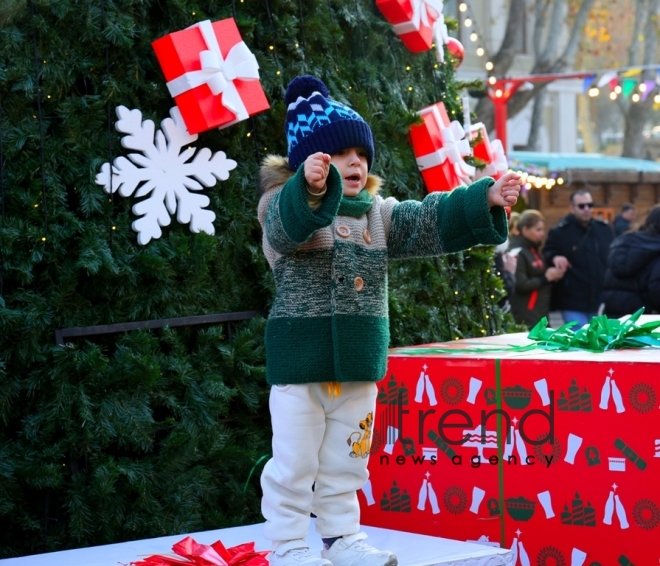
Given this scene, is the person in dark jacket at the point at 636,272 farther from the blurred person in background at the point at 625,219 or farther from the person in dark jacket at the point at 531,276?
the blurred person in background at the point at 625,219

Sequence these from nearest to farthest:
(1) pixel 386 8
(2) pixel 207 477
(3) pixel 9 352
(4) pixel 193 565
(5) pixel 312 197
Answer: (5) pixel 312 197 < (4) pixel 193 565 < (3) pixel 9 352 < (2) pixel 207 477 < (1) pixel 386 8

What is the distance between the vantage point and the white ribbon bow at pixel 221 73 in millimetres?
4203

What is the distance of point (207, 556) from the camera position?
3.56 m

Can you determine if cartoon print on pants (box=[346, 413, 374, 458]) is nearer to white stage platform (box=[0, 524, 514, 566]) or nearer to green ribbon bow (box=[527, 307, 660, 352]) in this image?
white stage platform (box=[0, 524, 514, 566])

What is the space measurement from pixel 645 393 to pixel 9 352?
7.84ft

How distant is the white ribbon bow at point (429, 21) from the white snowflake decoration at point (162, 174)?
131cm

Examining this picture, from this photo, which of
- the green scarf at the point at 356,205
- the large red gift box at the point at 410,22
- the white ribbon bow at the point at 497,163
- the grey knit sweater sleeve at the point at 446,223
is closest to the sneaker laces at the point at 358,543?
the grey knit sweater sleeve at the point at 446,223

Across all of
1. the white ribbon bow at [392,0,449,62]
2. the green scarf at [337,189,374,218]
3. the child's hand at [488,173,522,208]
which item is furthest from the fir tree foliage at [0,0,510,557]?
the child's hand at [488,173,522,208]

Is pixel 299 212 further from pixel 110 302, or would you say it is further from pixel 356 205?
pixel 110 302

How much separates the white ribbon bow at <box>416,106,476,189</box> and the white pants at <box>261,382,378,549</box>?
199 cm

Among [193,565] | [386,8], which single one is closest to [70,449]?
[193,565]

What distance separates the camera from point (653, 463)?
3.61 meters

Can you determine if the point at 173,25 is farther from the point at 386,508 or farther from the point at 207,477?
the point at 386,508

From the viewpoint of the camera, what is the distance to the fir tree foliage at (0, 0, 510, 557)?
13.3 ft
